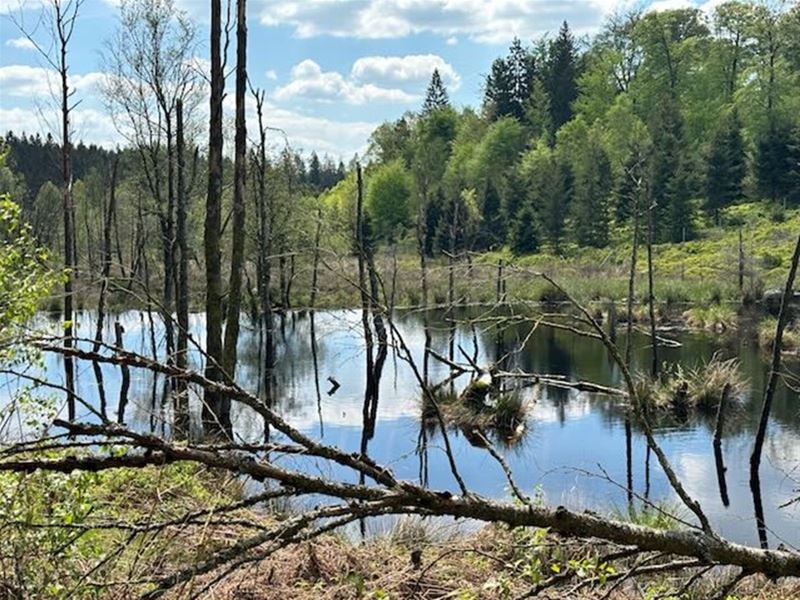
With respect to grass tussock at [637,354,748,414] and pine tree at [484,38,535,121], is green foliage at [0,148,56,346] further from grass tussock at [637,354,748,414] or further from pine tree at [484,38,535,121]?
pine tree at [484,38,535,121]

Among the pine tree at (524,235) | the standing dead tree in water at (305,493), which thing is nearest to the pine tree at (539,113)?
the pine tree at (524,235)

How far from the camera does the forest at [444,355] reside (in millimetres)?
2361

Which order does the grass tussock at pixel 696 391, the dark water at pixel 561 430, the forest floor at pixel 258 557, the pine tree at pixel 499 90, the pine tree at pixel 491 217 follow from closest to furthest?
the forest floor at pixel 258 557 → the dark water at pixel 561 430 → the grass tussock at pixel 696 391 → the pine tree at pixel 491 217 → the pine tree at pixel 499 90

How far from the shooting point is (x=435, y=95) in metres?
83.0

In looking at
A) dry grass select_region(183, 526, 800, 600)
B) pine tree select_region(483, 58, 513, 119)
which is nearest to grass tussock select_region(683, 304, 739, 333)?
dry grass select_region(183, 526, 800, 600)

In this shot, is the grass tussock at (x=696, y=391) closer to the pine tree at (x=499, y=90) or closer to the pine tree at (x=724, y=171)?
the pine tree at (x=724, y=171)

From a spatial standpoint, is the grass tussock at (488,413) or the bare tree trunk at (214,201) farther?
the grass tussock at (488,413)

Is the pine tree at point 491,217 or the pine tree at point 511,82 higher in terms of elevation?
the pine tree at point 511,82

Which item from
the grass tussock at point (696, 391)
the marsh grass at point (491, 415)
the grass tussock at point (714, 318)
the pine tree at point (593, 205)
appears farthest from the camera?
the pine tree at point (593, 205)

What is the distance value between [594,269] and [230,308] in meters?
30.1

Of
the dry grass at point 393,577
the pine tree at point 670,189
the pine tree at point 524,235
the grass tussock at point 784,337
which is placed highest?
the pine tree at point 670,189

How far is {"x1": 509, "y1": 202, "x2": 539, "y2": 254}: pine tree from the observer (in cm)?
4934

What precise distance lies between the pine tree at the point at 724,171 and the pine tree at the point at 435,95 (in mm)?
40099

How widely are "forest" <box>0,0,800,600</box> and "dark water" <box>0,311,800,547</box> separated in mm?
105
